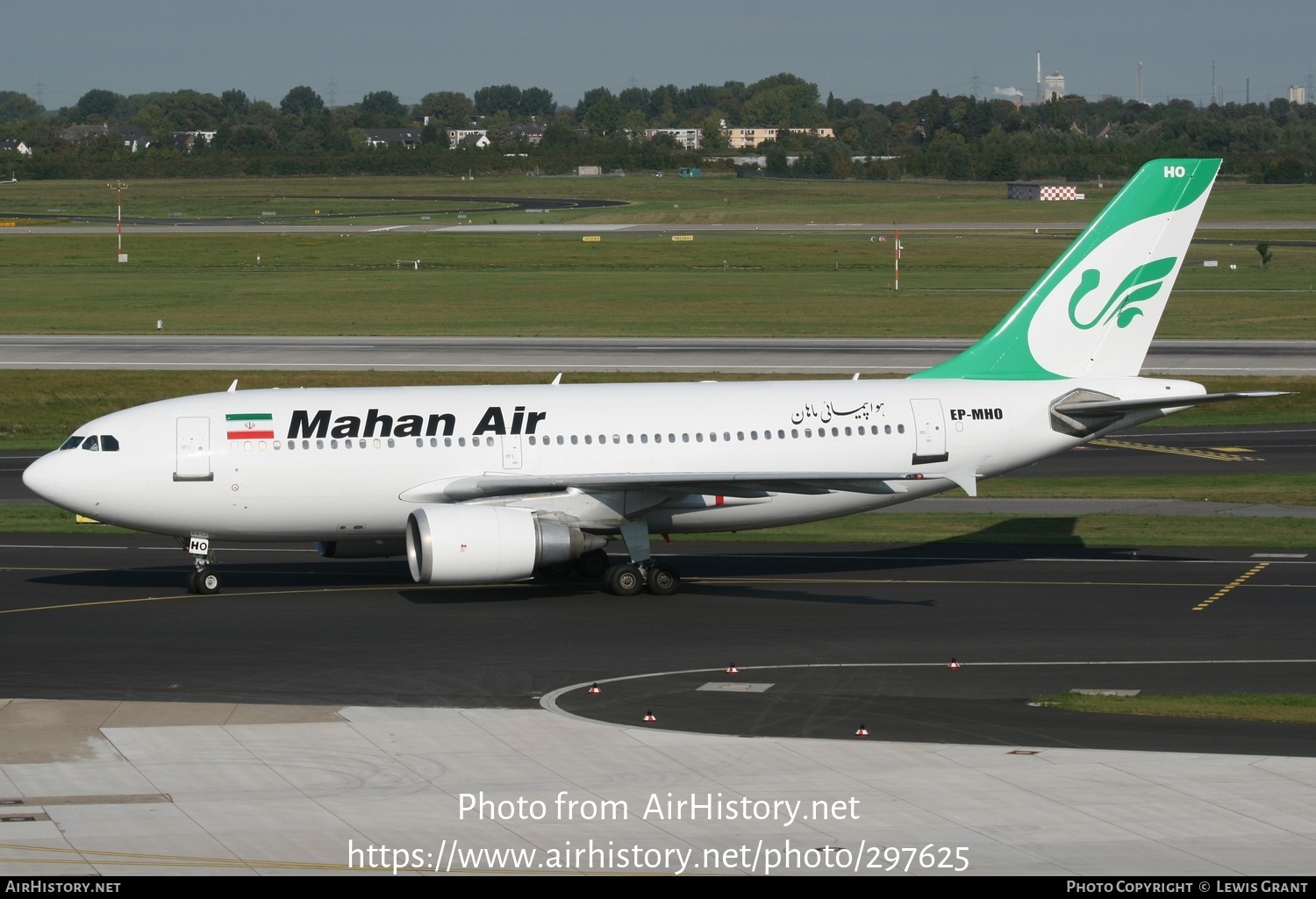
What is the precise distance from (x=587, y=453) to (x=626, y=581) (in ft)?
9.81

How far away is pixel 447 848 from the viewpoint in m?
18.2

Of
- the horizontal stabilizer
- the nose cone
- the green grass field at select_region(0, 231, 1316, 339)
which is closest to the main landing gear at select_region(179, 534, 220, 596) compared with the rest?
the nose cone

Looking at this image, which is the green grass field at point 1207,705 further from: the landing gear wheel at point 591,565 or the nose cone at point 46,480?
the nose cone at point 46,480

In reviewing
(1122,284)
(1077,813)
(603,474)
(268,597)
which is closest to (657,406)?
(603,474)

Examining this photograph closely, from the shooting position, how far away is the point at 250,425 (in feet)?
112

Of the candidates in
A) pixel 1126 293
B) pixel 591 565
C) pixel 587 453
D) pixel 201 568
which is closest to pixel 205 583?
pixel 201 568

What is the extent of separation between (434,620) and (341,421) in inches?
204

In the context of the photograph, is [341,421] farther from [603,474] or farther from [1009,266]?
[1009,266]

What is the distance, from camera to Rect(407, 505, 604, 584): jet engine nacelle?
31781 mm

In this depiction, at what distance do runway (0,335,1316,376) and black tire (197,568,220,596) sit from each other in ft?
116

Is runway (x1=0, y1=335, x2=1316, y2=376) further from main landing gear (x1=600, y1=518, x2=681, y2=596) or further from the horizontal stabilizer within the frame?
main landing gear (x1=600, y1=518, x2=681, y2=596)

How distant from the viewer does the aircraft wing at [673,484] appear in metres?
32.9

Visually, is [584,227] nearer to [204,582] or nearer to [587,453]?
[587,453]

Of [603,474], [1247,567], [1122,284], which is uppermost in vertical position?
[1122,284]
